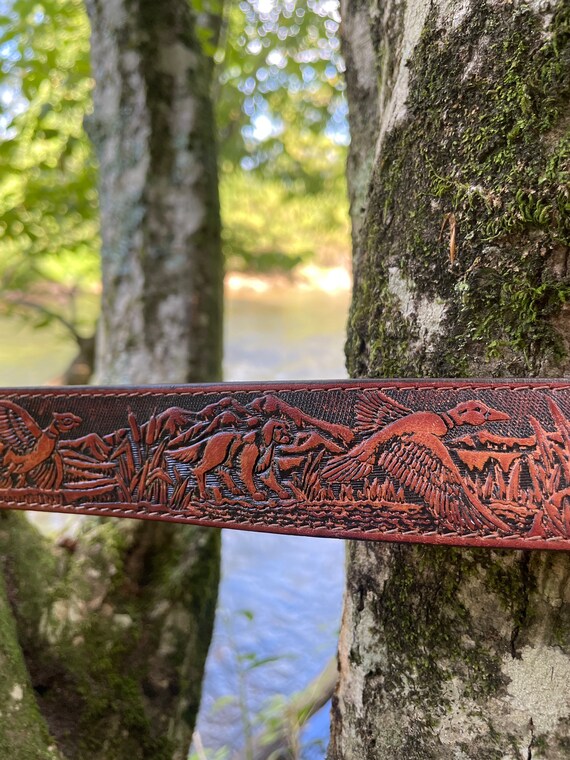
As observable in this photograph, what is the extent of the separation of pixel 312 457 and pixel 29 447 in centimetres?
47

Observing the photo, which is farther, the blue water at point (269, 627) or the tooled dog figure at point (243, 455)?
the blue water at point (269, 627)

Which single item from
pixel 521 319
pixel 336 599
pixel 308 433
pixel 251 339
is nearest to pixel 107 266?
pixel 308 433

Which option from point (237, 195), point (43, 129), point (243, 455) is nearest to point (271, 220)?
point (237, 195)

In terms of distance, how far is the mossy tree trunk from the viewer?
106 cm

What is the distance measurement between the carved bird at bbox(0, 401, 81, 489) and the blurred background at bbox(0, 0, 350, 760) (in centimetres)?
85

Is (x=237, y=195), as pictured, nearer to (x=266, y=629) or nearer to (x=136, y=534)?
(x=266, y=629)

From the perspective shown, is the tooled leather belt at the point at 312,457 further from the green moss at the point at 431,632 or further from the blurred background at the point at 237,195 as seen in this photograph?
the blurred background at the point at 237,195

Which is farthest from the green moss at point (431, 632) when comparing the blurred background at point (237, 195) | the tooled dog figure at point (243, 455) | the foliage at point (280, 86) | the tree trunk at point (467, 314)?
the foliage at point (280, 86)

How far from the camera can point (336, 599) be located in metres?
2.94

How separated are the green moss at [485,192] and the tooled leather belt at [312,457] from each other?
82 mm

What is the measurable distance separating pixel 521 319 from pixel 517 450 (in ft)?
0.52

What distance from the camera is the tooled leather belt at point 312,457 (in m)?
0.68

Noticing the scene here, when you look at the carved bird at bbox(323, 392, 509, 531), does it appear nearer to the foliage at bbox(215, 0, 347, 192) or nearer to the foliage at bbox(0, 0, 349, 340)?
the foliage at bbox(0, 0, 349, 340)

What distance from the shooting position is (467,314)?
0.75m
